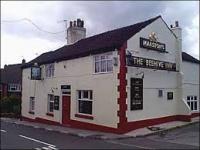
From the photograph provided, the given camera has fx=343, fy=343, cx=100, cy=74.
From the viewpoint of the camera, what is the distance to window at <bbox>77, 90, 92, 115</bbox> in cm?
2059

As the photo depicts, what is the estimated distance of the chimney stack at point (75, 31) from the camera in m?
28.1

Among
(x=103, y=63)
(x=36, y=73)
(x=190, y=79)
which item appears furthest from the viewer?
(x=36, y=73)

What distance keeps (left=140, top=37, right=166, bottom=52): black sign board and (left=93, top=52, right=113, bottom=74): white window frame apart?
2076 millimetres

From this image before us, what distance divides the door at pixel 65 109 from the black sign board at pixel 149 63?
19.3ft

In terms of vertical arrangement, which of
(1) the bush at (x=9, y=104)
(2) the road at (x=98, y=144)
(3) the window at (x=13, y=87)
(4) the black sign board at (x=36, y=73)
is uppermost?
(4) the black sign board at (x=36, y=73)

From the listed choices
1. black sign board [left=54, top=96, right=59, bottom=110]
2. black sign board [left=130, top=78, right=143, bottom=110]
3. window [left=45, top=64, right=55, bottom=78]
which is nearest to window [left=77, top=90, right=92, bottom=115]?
black sign board [left=54, top=96, right=59, bottom=110]

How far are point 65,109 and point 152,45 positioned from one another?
7.17 metres

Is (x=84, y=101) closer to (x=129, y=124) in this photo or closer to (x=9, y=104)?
(x=129, y=124)

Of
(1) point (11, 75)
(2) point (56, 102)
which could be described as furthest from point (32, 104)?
(1) point (11, 75)

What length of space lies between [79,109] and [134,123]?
417 cm

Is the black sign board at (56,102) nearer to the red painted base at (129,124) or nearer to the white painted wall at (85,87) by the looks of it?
the white painted wall at (85,87)

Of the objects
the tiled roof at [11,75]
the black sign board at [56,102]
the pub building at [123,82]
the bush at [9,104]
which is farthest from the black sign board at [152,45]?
the tiled roof at [11,75]

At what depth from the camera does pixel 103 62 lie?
19.7 m

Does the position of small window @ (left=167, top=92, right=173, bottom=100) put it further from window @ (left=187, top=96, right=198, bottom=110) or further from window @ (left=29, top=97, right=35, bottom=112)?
window @ (left=29, top=97, right=35, bottom=112)
